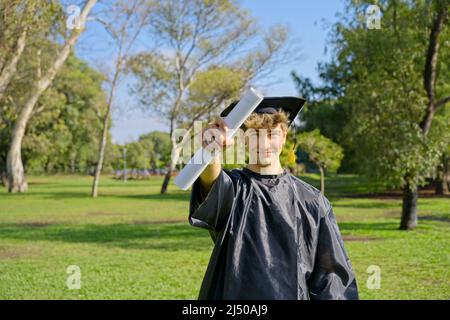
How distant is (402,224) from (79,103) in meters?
39.5

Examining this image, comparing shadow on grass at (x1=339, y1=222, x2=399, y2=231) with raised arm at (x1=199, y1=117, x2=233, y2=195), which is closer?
raised arm at (x1=199, y1=117, x2=233, y2=195)

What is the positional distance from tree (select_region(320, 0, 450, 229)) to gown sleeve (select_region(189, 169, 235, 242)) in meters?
11.8

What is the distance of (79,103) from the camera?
50625 millimetres

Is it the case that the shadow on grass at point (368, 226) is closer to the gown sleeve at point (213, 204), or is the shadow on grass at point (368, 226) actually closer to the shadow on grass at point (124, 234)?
the shadow on grass at point (124, 234)

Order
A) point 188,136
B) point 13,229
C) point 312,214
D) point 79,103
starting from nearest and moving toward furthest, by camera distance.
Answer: point 312,214 → point 188,136 → point 13,229 → point 79,103

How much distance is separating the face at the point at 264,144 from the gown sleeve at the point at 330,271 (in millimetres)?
427

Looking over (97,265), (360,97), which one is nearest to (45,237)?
(97,265)

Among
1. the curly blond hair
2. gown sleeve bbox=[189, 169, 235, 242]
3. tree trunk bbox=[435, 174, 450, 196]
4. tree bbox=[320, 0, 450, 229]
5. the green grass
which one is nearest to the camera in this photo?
gown sleeve bbox=[189, 169, 235, 242]

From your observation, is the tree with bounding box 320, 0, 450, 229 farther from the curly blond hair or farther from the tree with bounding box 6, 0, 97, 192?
the curly blond hair

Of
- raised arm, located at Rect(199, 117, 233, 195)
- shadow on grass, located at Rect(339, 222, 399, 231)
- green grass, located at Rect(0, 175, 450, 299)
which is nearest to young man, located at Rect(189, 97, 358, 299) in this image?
raised arm, located at Rect(199, 117, 233, 195)

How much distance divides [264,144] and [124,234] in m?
12.6

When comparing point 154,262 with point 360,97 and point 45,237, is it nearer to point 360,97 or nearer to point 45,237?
point 45,237

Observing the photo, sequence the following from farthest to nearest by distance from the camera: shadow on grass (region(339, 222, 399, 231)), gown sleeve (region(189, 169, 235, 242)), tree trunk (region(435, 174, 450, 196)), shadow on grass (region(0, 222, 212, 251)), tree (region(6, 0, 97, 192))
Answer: tree trunk (region(435, 174, 450, 196)) → tree (region(6, 0, 97, 192)) → shadow on grass (region(339, 222, 399, 231)) → shadow on grass (region(0, 222, 212, 251)) → gown sleeve (region(189, 169, 235, 242))

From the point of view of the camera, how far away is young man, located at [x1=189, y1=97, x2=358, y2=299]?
2.88m
